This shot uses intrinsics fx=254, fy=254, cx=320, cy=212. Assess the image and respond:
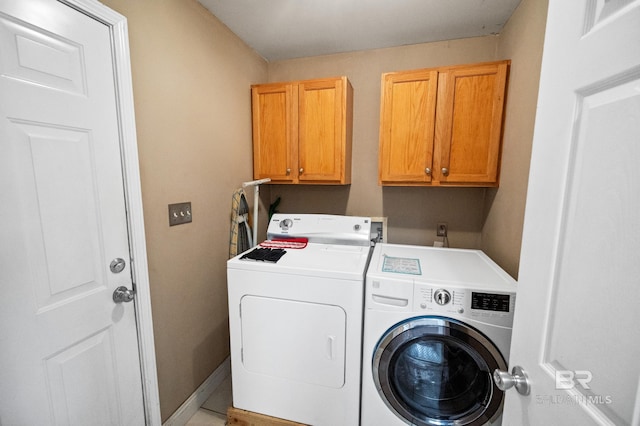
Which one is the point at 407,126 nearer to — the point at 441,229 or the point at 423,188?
the point at 423,188

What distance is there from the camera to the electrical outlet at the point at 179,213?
1418 mm

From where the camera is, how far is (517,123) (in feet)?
4.74

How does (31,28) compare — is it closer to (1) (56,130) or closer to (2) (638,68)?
(1) (56,130)

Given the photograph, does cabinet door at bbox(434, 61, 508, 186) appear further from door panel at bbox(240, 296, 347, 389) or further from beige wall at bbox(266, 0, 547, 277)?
door panel at bbox(240, 296, 347, 389)

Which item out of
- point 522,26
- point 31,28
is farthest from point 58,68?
point 522,26

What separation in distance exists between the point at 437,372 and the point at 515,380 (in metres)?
0.71

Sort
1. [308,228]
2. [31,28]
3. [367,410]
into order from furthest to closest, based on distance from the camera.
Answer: [308,228] → [367,410] → [31,28]

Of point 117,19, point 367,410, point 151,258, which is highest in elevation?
point 117,19

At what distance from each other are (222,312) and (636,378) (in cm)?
202

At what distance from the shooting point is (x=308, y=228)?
1.87 m

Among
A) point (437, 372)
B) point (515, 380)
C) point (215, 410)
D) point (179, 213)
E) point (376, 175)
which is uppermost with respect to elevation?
point (376, 175)

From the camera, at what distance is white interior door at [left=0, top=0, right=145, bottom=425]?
0.81m

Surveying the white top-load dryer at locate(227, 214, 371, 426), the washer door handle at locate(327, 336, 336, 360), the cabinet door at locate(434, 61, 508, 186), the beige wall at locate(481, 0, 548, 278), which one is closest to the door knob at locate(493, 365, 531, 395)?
the white top-load dryer at locate(227, 214, 371, 426)

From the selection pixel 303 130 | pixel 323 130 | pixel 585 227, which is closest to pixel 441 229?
pixel 323 130
